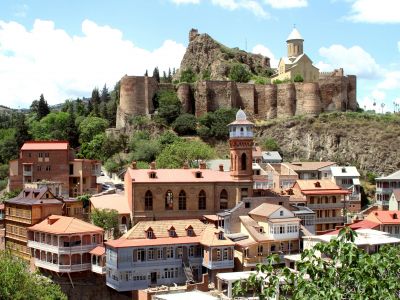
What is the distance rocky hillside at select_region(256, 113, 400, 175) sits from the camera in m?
83.3

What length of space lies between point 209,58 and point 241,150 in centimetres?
5610

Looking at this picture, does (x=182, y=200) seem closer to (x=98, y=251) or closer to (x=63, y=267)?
(x=98, y=251)

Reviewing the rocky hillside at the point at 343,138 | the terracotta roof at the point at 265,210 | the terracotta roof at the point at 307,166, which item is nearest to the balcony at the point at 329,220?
the terracotta roof at the point at 265,210

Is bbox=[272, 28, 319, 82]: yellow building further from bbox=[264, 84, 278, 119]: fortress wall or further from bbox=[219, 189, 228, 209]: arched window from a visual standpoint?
bbox=[219, 189, 228, 209]: arched window

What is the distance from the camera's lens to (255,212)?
50812 millimetres

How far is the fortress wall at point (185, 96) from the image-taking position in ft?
301

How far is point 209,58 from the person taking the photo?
108250 mm

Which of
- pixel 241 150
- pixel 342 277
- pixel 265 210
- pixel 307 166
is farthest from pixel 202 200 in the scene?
pixel 342 277

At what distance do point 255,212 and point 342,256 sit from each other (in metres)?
33.0

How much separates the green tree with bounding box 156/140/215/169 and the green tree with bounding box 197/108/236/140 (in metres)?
7.30

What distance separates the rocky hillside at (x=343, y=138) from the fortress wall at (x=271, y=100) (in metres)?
2.21

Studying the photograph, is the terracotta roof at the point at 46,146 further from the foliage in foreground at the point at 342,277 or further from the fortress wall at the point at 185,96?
the foliage in foreground at the point at 342,277

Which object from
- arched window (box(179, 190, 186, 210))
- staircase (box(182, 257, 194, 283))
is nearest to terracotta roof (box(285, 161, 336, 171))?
arched window (box(179, 190, 186, 210))

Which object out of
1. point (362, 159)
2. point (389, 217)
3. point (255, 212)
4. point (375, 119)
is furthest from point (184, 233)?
point (375, 119)
